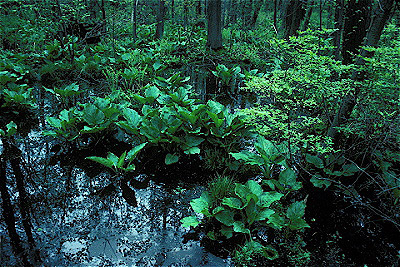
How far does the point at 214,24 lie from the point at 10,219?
839cm

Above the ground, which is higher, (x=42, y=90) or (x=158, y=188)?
(x=42, y=90)

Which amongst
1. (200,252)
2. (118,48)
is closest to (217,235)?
(200,252)

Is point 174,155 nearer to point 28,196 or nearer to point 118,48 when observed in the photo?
point 28,196

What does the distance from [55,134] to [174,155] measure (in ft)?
6.30

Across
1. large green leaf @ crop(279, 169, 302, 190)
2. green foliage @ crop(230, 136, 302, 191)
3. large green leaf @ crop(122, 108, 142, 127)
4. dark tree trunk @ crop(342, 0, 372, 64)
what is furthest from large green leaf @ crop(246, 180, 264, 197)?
dark tree trunk @ crop(342, 0, 372, 64)

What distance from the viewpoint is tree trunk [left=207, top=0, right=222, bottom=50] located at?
947 cm

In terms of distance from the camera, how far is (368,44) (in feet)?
11.3

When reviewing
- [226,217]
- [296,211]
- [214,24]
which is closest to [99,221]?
[226,217]

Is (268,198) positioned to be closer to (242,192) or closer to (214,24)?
(242,192)

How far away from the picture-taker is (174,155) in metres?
4.31

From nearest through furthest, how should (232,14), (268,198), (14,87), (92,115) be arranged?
1. (268,198)
2. (92,115)
3. (14,87)
4. (232,14)

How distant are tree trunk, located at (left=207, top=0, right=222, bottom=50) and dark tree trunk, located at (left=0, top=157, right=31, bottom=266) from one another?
7.60 m

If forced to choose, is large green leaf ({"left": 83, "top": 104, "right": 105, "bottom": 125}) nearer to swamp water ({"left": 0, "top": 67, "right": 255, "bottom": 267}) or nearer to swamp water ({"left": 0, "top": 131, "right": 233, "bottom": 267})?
swamp water ({"left": 0, "top": 67, "right": 255, "bottom": 267})

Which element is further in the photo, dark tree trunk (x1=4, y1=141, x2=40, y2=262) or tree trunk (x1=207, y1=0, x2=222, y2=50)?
tree trunk (x1=207, y1=0, x2=222, y2=50)
